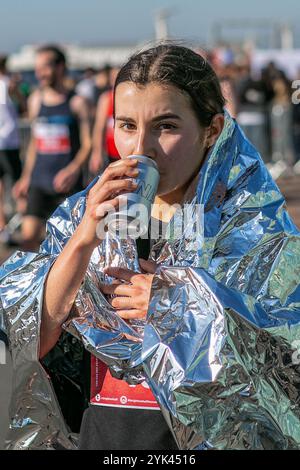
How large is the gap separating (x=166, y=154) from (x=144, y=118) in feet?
0.31

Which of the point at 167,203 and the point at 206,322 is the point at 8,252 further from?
the point at 206,322

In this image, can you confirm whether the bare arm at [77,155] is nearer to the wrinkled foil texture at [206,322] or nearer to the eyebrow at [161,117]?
the wrinkled foil texture at [206,322]

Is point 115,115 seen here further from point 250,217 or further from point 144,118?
point 250,217

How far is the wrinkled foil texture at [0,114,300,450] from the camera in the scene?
6.47ft

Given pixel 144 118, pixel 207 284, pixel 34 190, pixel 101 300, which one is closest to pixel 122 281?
pixel 101 300

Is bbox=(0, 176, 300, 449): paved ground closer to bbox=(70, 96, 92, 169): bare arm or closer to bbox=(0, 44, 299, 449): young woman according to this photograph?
bbox=(0, 44, 299, 449): young woman

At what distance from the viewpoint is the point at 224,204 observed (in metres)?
2.15

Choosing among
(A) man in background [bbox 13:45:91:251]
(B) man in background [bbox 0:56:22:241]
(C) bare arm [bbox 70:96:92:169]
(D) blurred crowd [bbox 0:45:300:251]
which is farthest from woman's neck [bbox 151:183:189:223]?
(B) man in background [bbox 0:56:22:241]

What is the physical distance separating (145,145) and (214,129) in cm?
23

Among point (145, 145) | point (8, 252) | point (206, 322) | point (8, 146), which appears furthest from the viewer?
point (8, 146)

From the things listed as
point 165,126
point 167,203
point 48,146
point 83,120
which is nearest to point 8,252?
point 48,146

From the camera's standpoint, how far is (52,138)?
7812 mm

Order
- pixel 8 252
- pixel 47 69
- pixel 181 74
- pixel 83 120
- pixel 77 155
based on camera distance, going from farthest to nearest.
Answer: pixel 8 252
pixel 77 155
pixel 83 120
pixel 47 69
pixel 181 74

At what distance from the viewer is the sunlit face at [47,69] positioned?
725 cm
